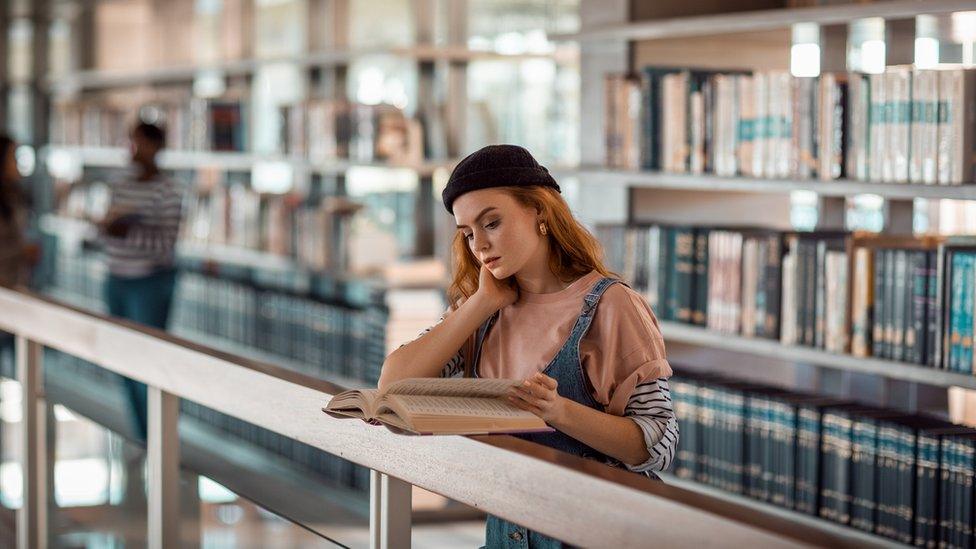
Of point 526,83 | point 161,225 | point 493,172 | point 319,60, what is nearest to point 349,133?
point 319,60

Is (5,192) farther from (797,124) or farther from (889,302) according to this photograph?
(889,302)

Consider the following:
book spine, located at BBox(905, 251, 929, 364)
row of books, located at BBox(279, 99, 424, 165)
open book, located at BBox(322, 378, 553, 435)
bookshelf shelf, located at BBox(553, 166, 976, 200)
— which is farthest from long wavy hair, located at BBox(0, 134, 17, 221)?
open book, located at BBox(322, 378, 553, 435)

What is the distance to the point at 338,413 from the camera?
1.61 meters

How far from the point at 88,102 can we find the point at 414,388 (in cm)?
635

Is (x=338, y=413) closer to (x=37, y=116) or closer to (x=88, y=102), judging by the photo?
(x=88, y=102)

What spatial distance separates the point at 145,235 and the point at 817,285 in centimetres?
308

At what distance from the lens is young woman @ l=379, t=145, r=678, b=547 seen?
171 centimetres

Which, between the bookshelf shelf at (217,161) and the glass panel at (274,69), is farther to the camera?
the glass panel at (274,69)

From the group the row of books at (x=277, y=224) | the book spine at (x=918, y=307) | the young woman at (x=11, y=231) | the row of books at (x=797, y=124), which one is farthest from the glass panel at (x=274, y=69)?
the book spine at (x=918, y=307)

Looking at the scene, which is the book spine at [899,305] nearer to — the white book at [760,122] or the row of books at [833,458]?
the row of books at [833,458]

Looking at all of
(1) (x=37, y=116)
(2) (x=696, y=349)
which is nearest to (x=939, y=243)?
(2) (x=696, y=349)

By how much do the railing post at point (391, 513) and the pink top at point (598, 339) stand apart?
0.31m

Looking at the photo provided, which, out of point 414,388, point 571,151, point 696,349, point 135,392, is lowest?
point 135,392

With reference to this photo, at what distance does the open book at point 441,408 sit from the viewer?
1.47 m
